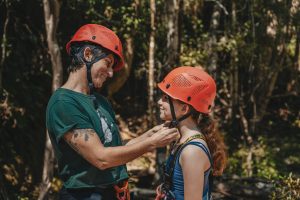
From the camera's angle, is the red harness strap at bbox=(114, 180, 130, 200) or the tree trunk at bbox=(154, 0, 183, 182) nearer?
the red harness strap at bbox=(114, 180, 130, 200)

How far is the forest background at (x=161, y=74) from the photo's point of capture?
8.31 m

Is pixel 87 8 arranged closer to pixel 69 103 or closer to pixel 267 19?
pixel 267 19

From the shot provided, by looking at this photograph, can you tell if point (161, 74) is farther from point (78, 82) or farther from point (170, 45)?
point (78, 82)

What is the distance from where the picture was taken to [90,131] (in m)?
3.09

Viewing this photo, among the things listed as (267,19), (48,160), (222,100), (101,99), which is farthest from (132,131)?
(101,99)

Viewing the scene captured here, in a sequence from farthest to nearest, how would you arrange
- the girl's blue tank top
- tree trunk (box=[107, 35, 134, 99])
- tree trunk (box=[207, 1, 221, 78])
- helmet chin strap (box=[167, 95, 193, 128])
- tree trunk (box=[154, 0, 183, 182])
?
tree trunk (box=[107, 35, 134, 99]) < tree trunk (box=[207, 1, 221, 78]) < tree trunk (box=[154, 0, 183, 182]) < helmet chin strap (box=[167, 95, 193, 128]) < the girl's blue tank top

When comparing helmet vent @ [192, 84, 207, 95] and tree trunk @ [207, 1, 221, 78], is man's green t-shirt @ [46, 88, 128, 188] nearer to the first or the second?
helmet vent @ [192, 84, 207, 95]

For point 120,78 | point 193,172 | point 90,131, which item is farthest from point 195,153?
point 120,78

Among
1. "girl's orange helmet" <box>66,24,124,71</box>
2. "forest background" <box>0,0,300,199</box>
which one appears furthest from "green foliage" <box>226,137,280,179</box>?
"girl's orange helmet" <box>66,24,124,71</box>

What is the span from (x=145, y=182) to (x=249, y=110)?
345cm

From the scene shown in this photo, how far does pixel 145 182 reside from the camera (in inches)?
395

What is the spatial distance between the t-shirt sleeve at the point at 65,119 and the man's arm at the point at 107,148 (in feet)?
0.12

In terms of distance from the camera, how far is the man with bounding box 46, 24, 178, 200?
3049 millimetres

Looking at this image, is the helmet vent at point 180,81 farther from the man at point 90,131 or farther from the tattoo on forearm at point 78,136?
the tattoo on forearm at point 78,136
